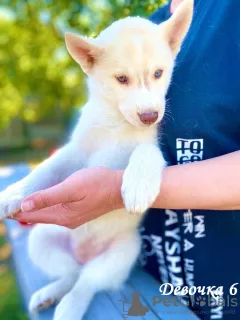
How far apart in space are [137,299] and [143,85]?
74cm

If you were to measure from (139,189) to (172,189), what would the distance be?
0.11m

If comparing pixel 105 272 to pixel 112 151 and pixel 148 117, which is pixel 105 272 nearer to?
pixel 112 151

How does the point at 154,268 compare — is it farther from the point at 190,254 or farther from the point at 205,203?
the point at 205,203

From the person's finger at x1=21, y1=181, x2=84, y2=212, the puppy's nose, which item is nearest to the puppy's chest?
the puppy's nose

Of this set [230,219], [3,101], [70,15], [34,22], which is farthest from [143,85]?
[3,101]

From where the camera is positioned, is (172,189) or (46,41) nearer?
(172,189)

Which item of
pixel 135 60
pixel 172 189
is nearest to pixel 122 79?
pixel 135 60

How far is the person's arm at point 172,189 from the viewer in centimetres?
116

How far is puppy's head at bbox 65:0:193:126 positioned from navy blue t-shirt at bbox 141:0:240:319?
0.06 meters

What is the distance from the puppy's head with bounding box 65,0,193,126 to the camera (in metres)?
1.31

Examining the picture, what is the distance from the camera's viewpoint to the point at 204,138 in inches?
52.7

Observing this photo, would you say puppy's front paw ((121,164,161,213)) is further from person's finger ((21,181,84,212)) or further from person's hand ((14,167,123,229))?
person's finger ((21,181,84,212))

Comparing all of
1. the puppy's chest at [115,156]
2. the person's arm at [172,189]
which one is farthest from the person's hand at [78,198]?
the puppy's chest at [115,156]

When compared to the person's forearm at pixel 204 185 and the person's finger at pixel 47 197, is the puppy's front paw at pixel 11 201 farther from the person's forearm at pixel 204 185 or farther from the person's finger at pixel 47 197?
the person's forearm at pixel 204 185
